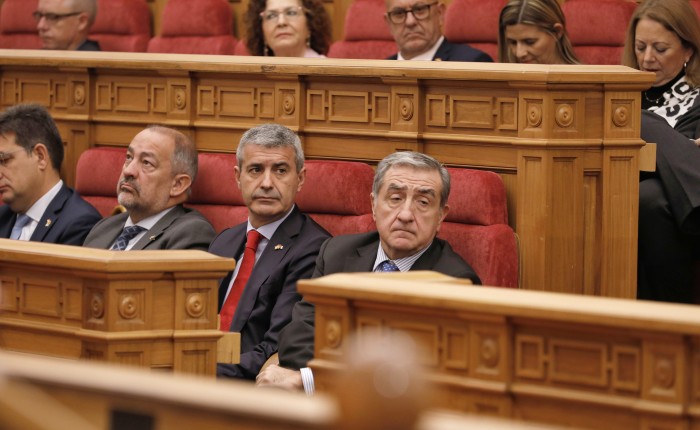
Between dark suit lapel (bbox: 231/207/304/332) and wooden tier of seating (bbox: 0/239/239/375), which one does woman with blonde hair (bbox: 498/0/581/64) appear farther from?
wooden tier of seating (bbox: 0/239/239/375)

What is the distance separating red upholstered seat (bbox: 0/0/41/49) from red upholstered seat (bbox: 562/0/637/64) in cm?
113

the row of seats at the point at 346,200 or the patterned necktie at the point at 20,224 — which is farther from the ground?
the row of seats at the point at 346,200

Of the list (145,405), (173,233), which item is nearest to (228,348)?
(173,233)

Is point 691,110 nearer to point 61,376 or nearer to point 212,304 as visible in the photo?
point 212,304

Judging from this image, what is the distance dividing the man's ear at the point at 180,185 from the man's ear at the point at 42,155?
214 millimetres

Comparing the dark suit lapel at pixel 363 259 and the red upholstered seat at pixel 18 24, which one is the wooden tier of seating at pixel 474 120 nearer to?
the dark suit lapel at pixel 363 259

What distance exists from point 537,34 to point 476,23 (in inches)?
16.2

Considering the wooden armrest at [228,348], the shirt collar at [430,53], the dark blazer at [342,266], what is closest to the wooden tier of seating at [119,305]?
the wooden armrest at [228,348]

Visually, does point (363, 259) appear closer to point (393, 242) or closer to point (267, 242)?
point (393, 242)

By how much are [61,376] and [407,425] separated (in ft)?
0.52

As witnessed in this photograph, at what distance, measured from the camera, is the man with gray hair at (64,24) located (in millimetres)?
2244

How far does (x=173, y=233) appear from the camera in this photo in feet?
5.17

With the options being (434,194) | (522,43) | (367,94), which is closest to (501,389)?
(434,194)

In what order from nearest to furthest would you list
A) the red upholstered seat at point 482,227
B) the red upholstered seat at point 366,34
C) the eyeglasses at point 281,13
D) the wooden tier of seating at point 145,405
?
1. the wooden tier of seating at point 145,405
2. the red upholstered seat at point 482,227
3. the eyeglasses at point 281,13
4. the red upholstered seat at point 366,34
